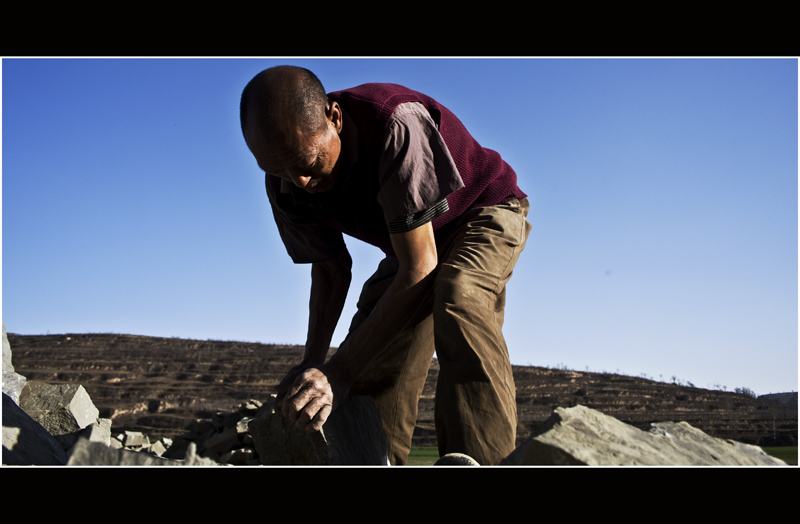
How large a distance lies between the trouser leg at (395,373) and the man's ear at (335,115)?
0.86 meters

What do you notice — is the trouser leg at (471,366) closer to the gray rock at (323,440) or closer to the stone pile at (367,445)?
the stone pile at (367,445)

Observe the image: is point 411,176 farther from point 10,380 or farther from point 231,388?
point 231,388

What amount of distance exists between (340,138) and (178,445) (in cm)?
506

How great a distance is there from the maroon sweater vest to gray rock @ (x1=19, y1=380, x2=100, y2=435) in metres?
2.92

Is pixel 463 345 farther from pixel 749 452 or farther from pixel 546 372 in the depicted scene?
pixel 546 372

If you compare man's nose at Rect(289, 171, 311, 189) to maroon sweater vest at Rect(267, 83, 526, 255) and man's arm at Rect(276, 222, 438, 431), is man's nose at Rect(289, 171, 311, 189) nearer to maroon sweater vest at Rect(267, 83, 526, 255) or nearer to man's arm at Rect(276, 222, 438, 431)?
maroon sweater vest at Rect(267, 83, 526, 255)

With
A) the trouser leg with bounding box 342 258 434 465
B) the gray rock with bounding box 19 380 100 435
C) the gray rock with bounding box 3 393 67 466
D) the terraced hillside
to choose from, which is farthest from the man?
the terraced hillside

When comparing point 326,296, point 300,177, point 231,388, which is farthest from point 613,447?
point 231,388

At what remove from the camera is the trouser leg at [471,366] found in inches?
79.4

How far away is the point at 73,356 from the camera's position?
460 inches

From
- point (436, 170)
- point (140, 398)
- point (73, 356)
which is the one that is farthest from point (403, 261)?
point (73, 356)

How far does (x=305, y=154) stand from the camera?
6.91 feet

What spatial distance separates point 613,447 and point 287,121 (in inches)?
53.9

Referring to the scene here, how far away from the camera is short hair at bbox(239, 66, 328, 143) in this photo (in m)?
2.00
